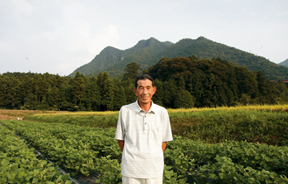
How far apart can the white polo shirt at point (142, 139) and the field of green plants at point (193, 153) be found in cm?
92

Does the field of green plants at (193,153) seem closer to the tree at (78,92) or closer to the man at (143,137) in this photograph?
the man at (143,137)

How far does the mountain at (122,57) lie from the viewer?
101 m

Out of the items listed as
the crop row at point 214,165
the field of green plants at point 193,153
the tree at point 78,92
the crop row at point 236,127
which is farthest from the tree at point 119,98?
the crop row at point 214,165

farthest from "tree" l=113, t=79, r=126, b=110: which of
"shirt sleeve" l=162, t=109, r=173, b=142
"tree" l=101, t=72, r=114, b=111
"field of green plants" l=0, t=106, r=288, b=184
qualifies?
"shirt sleeve" l=162, t=109, r=173, b=142

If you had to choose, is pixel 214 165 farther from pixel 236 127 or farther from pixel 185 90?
pixel 185 90

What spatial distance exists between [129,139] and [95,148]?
3382 millimetres

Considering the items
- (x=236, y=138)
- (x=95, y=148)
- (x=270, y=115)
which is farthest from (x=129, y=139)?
(x=270, y=115)

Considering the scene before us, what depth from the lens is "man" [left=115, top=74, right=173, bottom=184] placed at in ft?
4.80

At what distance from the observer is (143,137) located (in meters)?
1.53

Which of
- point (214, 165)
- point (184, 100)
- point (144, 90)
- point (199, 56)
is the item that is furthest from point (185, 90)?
point (199, 56)

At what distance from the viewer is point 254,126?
235 inches

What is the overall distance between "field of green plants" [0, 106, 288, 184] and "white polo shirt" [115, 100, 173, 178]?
36.4 inches

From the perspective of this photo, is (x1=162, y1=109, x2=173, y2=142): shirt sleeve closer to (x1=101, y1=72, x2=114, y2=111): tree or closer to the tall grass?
the tall grass

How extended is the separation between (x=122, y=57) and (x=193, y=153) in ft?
461
